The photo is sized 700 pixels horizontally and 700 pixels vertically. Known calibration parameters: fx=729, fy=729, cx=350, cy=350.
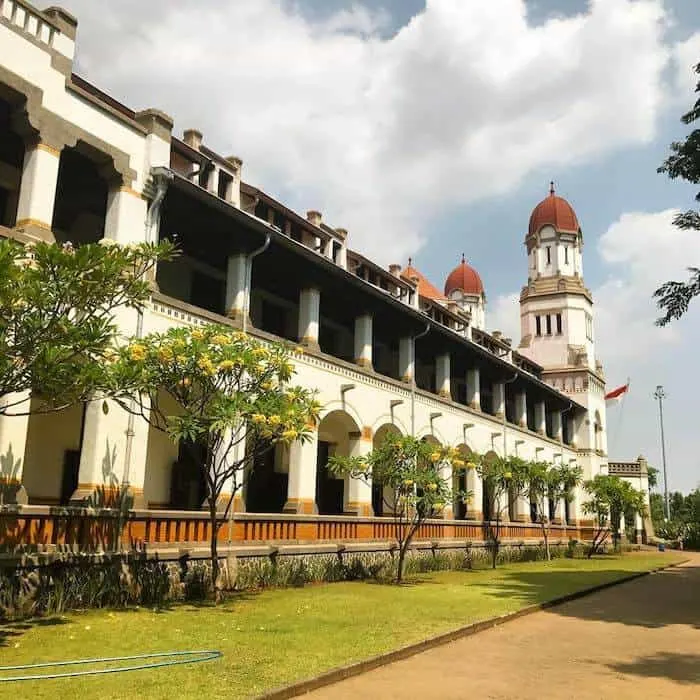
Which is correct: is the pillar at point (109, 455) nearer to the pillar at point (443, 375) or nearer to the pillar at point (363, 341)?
the pillar at point (363, 341)

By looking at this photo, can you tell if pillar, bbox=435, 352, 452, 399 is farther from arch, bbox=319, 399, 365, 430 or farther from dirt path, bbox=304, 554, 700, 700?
dirt path, bbox=304, 554, 700, 700

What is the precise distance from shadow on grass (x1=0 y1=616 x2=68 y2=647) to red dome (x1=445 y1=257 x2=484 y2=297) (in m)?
42.0

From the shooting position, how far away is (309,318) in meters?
18.4

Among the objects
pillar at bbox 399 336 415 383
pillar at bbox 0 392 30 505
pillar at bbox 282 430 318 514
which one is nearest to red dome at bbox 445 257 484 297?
pillar at bbox 399 336 415 383

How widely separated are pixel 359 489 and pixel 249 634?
10679 millimetres

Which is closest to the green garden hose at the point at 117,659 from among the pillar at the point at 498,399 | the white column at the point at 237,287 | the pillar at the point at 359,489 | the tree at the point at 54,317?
the tree at the point at 54,317

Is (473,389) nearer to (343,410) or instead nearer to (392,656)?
(343,410)

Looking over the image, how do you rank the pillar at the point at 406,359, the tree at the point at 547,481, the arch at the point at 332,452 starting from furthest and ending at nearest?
1. the tree at the point at 547,481
2. the pillar at the point at 406,359
3. the arch at the point at 332,452

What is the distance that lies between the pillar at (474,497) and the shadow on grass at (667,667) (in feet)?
54.7

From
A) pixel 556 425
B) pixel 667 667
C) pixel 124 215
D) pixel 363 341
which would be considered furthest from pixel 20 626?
pixel 556 425

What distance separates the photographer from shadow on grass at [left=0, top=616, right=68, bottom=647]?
854 cm

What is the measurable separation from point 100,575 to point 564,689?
725 centimetres

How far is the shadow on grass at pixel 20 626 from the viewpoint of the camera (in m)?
8.54

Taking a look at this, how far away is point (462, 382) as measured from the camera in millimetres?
30156
